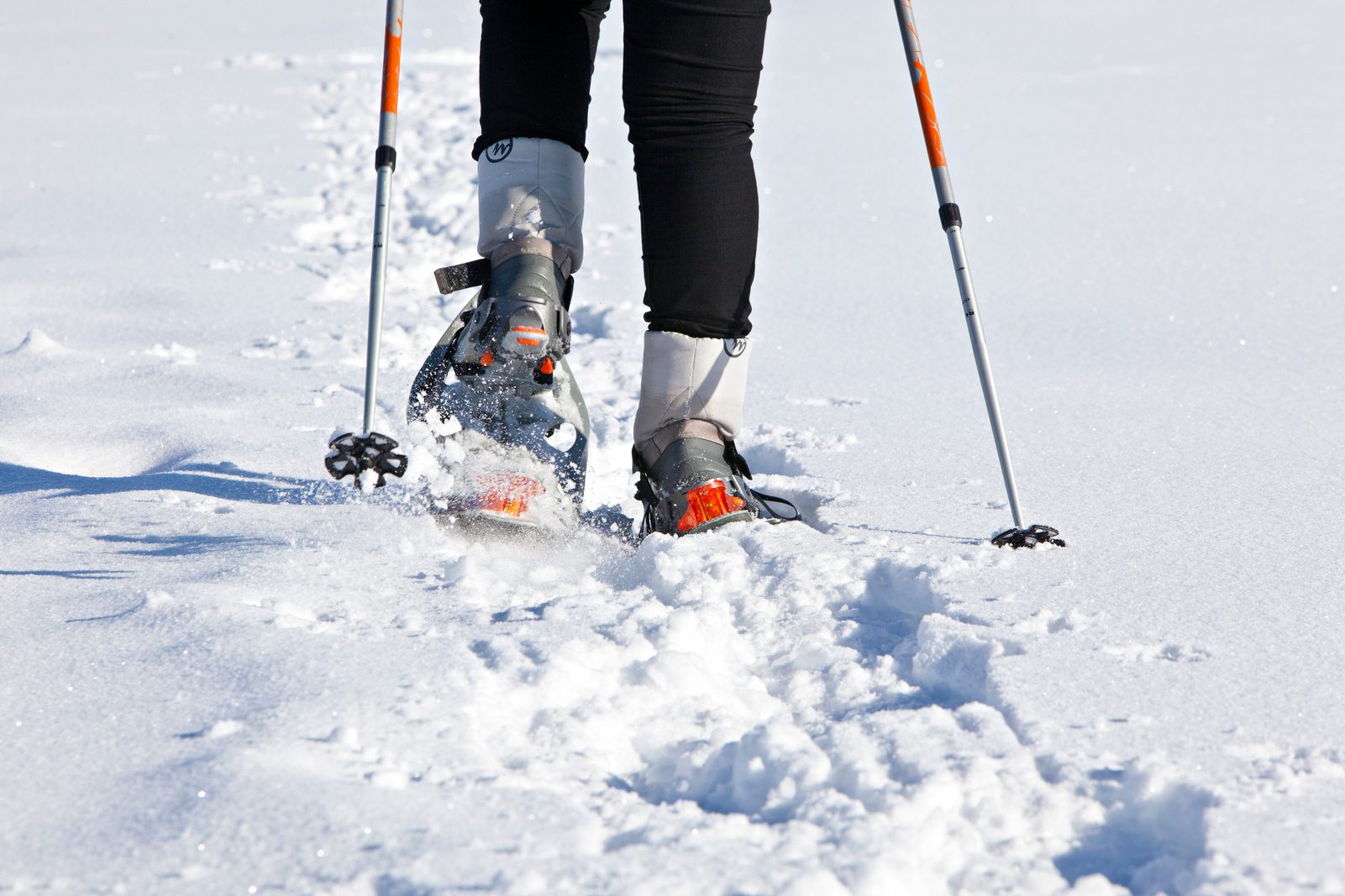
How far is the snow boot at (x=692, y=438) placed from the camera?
1.66 m

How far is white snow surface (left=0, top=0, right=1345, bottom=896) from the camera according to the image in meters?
0.93

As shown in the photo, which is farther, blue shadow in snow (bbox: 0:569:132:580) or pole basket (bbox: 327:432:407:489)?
pole basket (bbox: 327:432:407:489)

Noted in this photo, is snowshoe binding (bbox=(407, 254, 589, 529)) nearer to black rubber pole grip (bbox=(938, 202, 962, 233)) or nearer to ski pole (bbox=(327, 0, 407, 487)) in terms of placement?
ski pole (bbox=(327, 0, 407, 487))

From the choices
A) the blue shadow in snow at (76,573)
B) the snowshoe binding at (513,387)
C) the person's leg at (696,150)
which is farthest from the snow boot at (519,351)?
the blue shadow in snow at (76,573)

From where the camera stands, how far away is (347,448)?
1499 millimetres

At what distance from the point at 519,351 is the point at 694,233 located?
0.32m

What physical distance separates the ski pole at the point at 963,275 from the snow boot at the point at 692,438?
322 mm

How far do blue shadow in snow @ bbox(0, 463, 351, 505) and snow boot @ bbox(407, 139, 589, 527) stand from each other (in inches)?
7.6

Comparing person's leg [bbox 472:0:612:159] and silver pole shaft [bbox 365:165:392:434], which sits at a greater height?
person's leg [bbox 472:0:612:159]

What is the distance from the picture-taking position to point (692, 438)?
5.65ft

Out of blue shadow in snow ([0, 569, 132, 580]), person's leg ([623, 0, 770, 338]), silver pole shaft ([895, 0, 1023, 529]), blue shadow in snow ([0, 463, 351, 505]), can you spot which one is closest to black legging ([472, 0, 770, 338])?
person's leg ([623, 0, 770, 338])

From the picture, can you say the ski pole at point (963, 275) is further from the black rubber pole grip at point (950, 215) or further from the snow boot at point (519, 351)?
the snow boot at point (519, 351)

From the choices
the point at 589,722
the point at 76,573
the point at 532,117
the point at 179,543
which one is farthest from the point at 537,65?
the point at 589,722

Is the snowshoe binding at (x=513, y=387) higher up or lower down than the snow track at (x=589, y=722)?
higher up
